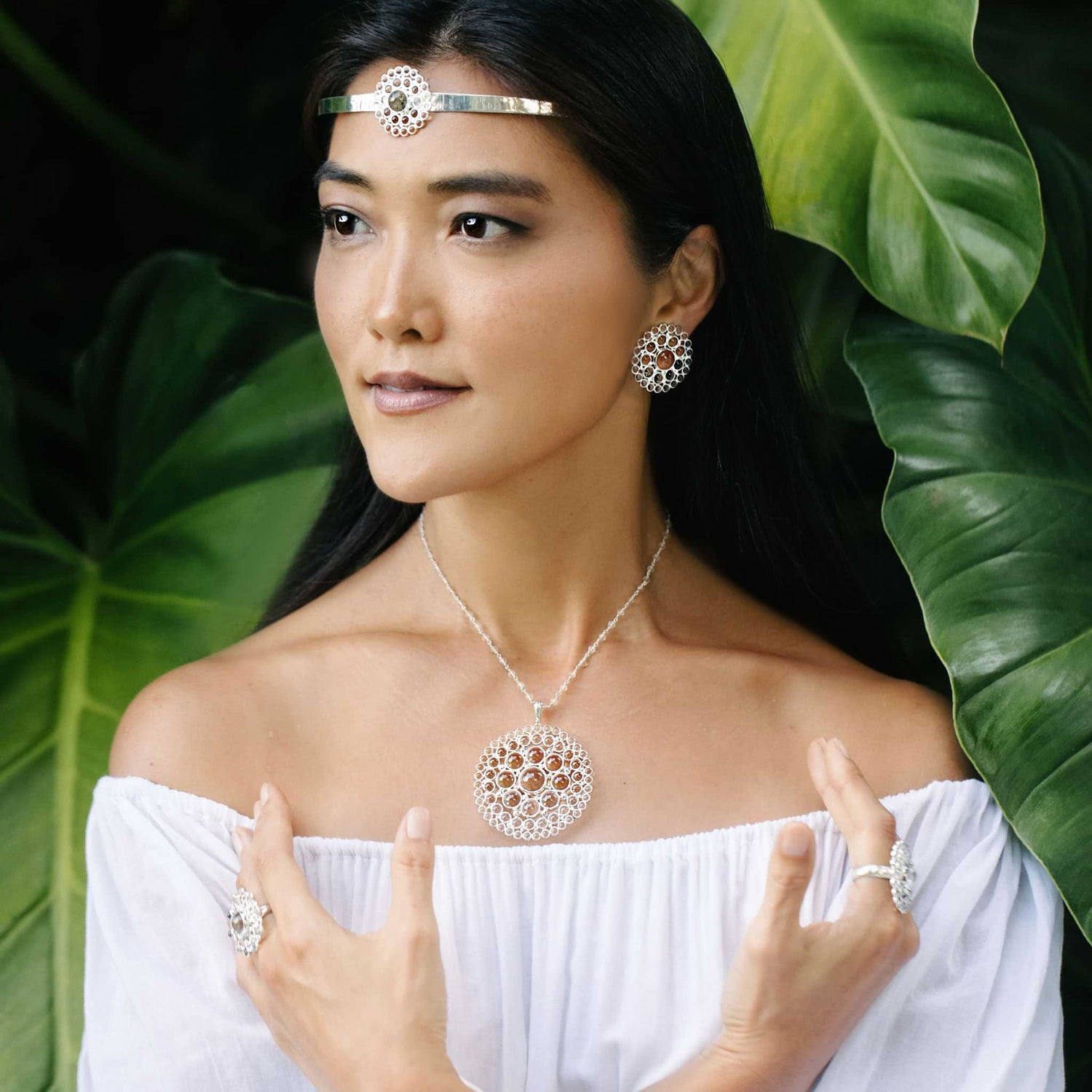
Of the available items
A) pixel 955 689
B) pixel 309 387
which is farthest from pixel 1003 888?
pixel 309 387

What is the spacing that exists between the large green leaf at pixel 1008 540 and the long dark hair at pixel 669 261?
12cm

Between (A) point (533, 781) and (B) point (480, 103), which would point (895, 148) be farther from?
(A) point (533, 781)

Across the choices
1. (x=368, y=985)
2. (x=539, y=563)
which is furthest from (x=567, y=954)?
(x=539, y=563)

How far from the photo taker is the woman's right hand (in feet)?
3.88

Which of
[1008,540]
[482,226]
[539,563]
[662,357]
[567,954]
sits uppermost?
[482,226]

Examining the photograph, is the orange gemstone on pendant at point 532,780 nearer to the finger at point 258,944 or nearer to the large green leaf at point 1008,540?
the finger at point 258,944

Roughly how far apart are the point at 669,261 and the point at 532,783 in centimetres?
48

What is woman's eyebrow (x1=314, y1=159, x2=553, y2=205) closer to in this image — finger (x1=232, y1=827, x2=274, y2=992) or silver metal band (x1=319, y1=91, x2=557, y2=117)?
silver metal band (x1=319, y1=91, x2=557, y2=117)

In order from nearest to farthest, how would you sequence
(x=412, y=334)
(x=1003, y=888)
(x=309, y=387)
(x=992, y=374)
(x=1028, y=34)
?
(x=412, y=334) < (x=1003, y=888) < (x=992, y=374) < (x=309, y=387) < (x=1028, y=34)

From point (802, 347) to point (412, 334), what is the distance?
1.62ft

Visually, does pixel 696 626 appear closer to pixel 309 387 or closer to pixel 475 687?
pixel 475 687

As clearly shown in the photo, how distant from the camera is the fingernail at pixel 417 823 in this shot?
A: 1.14 m

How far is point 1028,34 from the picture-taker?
209 cm

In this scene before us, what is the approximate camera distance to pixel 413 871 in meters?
1.14
